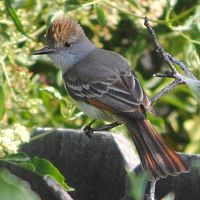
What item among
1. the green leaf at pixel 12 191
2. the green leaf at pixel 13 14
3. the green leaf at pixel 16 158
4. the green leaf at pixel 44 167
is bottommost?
the green leaf at pixel 44 167

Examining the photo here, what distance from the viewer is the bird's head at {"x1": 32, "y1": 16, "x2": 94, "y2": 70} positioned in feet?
14.3

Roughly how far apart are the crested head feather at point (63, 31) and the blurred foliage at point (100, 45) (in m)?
0.10

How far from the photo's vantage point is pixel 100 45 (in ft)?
18.1

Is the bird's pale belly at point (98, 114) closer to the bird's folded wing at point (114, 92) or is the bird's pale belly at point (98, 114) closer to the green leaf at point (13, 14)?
the bird's folded wing at point (114, 92)

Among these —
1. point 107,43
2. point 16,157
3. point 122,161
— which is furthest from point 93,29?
point 16,157

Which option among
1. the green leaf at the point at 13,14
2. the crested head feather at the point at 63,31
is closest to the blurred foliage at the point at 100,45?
the green leaf at the point at 13,14

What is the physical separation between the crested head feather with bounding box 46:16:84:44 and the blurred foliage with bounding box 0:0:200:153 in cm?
10

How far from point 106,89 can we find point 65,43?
0.85 metres

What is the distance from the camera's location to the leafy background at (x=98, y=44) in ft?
13.3

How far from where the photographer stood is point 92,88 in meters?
4.13

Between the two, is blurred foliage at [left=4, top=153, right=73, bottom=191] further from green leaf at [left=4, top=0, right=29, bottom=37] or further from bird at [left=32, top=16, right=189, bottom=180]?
green leaf at [left=4, top=0, right=29, bottom=37]

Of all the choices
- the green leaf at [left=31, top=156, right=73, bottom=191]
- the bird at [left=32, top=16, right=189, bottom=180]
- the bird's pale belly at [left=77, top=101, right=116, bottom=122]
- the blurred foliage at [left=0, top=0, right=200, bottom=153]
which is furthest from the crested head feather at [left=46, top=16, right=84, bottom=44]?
the green leaf at [left=31, top=156, right=73, bottom=191]

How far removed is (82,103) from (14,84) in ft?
1.52

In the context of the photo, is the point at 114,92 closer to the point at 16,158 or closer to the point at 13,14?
the point at 13,14
